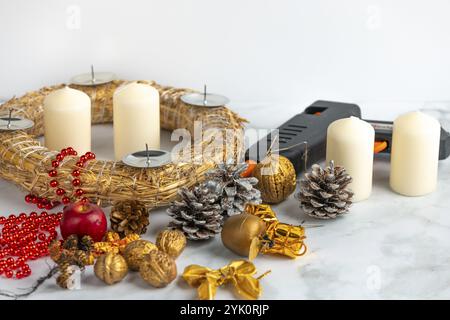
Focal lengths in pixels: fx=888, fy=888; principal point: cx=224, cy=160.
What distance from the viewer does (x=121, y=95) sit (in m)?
1.54

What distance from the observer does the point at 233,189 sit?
4.36 feet

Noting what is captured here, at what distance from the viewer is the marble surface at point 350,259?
3.77ft

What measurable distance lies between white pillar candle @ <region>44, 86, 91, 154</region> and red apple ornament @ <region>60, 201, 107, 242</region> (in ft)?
0.98

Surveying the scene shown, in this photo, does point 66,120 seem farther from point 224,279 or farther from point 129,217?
point 224,279

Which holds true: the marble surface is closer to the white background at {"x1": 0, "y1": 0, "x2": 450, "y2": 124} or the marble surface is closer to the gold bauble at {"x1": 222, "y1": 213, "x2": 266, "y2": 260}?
the gold bauble at {"x1": 222, "y1": 213, "x2": 266, "y2": 260}

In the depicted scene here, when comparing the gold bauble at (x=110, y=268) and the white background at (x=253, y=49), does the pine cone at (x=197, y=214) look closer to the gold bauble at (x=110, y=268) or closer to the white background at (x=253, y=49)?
the gold bauble at (x=110, y=268)

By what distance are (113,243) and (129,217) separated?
2.1 inches

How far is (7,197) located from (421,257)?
0.67 meters

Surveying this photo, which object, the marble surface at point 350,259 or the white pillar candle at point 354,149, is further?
the white pillar candle at point 354,149

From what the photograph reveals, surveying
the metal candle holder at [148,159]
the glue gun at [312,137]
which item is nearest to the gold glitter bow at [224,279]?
the metal candle holder at [148,159]

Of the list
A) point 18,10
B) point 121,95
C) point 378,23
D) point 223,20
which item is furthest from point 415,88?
point 18,10

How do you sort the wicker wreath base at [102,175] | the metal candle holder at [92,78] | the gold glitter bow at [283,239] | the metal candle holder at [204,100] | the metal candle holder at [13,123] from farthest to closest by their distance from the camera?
the metal candle holder at [92,78], the metal candle holder at [204,100], the metal candle holder at [13,123], the wicker wreath base at [102,175], the gold glitter bow at [283,239]

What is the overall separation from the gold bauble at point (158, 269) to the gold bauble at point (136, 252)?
0.02m

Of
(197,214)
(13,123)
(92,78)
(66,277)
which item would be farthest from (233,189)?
(92,78)
